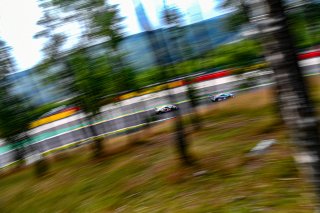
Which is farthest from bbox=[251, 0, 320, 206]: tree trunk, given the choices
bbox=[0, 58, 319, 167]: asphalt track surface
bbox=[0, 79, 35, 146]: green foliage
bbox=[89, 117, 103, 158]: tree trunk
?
bbox=[0, 58, 319, 167]: asphalt track surface

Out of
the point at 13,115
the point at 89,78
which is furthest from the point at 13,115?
the point at 89,78

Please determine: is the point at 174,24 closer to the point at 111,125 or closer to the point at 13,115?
the point at 13,115

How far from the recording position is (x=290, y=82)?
3039 mm

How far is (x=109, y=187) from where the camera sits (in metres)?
8.89

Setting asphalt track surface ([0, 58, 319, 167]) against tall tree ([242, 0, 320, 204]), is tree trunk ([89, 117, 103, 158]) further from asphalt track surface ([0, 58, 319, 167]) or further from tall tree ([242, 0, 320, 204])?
tall tree ([242, 0, 320, 204])

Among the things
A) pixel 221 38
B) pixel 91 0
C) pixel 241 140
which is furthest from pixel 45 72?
pixel 241 140

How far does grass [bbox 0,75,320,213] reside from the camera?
565 centimetres

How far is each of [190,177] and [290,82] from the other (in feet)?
15.4

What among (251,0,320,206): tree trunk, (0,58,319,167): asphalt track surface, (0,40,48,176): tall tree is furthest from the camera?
(0,58,319,167): asphalt track surface

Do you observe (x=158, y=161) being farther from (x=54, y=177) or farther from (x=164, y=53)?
(x=54, y=177)

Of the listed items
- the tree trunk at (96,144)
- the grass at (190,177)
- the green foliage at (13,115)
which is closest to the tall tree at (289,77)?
the grass at (190,177)

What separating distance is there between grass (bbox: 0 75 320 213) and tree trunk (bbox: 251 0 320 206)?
119 centimetres

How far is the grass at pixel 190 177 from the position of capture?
18.5ft

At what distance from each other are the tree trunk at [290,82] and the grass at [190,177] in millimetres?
1194
